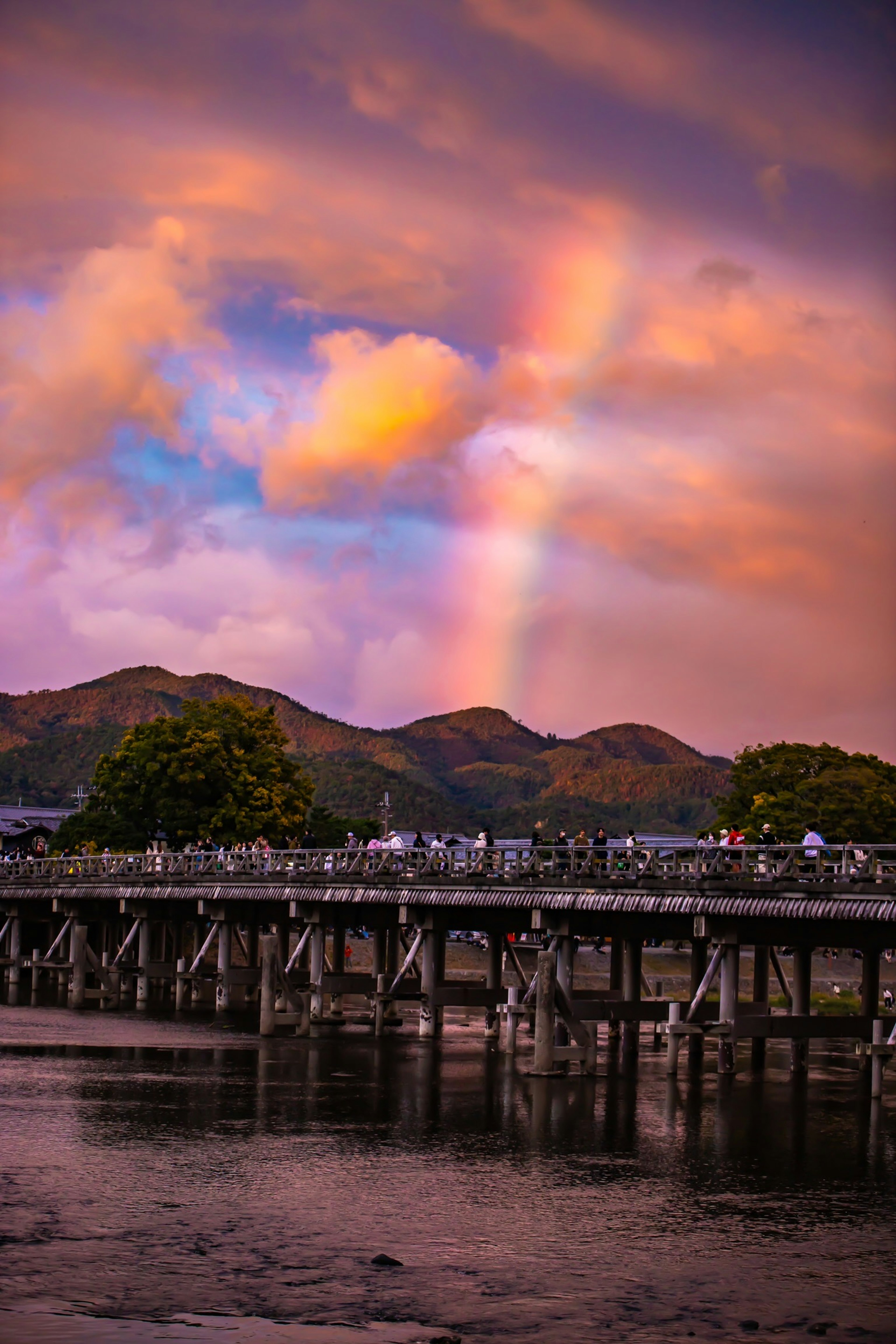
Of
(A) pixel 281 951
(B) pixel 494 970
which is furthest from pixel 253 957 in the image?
(B) pixel 494 970

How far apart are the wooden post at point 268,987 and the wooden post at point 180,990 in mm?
11985

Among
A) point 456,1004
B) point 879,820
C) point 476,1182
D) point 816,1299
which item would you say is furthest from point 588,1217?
point 879,820

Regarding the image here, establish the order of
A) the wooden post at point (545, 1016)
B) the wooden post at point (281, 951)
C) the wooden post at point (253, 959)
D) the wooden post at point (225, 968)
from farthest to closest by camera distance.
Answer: the wooden post at point (253, 959) → the wooden post at point (225, 968) → the wooden post at point (281, 951) → the wooden post at point (545, 1016)

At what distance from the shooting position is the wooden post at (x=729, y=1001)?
36812 millimetres

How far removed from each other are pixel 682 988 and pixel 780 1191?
66.0 meters

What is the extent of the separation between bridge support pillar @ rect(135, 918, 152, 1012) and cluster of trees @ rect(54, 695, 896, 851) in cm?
1887

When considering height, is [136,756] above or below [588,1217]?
above

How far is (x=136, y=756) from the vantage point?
85.3 m

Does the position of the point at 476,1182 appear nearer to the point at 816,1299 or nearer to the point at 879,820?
the point at 816,1299

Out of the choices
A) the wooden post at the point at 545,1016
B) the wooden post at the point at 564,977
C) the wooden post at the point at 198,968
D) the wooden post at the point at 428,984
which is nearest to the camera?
the wooden post at the point at 545,1016

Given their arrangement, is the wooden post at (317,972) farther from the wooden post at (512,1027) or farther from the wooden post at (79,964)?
the wooden post at (79,964)

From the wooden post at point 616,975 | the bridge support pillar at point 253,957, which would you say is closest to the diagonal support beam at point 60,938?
the bridge support pillar at point 253,957

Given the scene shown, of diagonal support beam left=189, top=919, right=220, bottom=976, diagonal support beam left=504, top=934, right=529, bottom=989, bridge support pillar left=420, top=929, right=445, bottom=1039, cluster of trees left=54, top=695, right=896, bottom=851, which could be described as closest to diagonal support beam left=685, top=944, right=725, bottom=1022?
bridge support pillar left=420, top=929, right=445, bottom=1039

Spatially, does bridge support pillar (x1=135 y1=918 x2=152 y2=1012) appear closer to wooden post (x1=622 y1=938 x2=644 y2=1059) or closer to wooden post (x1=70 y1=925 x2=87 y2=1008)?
wooden post (x1=70 y1=925 x2=87 y2=1008)
